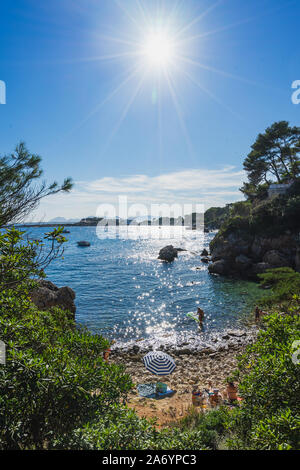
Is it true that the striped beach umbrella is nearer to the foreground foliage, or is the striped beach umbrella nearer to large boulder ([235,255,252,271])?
the foreground foliage

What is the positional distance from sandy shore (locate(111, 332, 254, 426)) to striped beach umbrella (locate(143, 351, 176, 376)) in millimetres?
713

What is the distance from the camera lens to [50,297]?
774 inches

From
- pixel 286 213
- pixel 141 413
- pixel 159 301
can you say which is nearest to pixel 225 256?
pixel 286 213

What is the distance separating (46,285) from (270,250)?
32157 millimetres

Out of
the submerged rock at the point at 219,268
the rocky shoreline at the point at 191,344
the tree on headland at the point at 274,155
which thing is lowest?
the rocky shoreline at the point at 191,344

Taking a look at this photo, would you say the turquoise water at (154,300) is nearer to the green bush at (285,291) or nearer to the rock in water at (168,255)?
the green bush at (285,291)

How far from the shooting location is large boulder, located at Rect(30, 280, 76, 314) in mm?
18584

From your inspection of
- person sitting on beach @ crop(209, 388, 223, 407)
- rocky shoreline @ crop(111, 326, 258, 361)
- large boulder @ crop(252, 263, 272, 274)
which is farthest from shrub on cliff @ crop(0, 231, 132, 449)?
large boulder @ crop(252, 263, 272, 274)

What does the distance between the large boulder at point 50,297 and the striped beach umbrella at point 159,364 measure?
8.29 meters

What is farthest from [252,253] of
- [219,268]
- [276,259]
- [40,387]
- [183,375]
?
[40,387]

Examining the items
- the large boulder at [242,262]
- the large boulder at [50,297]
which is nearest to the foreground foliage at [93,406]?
the large boulder at [50,297]

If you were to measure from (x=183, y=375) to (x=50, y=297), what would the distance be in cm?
1244

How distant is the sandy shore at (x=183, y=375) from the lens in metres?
10.1

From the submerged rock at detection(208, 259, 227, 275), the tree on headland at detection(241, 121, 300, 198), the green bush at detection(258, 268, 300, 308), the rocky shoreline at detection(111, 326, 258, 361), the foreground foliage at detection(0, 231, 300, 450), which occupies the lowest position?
the rocky shoreline at detection(111, 326, 258, 361)
